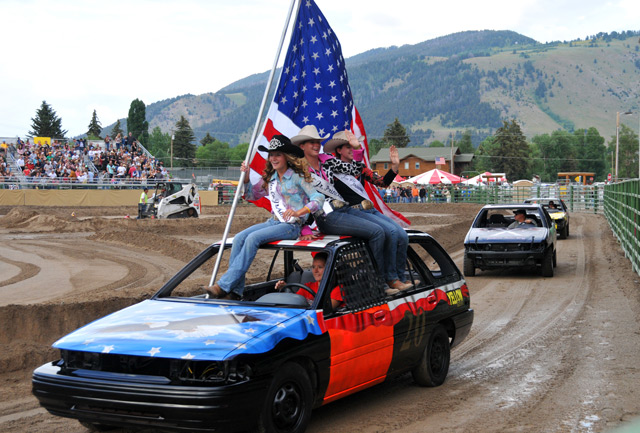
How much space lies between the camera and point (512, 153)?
138 metres

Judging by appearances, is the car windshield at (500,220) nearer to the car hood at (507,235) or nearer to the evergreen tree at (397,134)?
the car hood at (507,235)

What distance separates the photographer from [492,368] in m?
8.06

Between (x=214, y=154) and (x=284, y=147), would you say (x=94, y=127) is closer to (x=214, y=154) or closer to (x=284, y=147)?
(x=214, y=154)

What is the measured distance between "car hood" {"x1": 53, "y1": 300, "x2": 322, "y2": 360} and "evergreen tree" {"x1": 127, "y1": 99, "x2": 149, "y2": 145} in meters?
132

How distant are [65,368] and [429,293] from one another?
11.5 ft

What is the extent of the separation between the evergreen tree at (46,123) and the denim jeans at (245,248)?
120 metres

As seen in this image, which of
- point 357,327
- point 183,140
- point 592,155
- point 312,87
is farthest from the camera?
point 592,155

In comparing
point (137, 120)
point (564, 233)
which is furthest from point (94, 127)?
point (564, 233)

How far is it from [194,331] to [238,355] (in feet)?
1.54

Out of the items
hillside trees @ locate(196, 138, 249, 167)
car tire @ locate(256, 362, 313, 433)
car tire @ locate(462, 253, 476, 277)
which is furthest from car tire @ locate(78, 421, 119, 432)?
hillside trees @ locate(196, 138, 249, 167)

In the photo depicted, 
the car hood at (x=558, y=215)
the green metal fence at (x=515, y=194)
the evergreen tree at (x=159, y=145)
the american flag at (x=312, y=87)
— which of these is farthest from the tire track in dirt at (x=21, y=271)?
the evergreen tree at (x=159, y=145)

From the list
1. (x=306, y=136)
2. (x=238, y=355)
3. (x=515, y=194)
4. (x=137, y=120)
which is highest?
(x=137, y=120)

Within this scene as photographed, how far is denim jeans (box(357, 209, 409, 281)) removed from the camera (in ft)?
21.7

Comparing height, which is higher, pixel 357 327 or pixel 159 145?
pixel 159 145
